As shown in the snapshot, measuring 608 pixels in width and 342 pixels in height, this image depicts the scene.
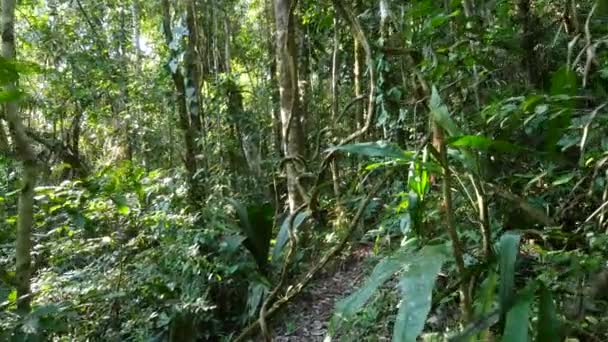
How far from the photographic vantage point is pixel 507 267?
1.15 m

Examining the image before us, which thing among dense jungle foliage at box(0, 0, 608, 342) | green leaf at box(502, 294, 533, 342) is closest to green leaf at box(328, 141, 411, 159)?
dense jungle foliage at box(0, 0, 608, 342)

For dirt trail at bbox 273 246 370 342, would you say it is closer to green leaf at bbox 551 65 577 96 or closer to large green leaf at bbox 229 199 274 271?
large green leaf at bbox 229 199 274 271

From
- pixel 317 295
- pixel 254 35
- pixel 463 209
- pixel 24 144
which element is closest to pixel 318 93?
pixel 254 35

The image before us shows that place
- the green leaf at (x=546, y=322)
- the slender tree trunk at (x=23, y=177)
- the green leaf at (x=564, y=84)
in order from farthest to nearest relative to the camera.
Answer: the slender tree trunk at (x=23, y=177) < the green leaf at (x=564, y=84) < the green leaf at (x=546, y=322)

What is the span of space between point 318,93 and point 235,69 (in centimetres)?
180

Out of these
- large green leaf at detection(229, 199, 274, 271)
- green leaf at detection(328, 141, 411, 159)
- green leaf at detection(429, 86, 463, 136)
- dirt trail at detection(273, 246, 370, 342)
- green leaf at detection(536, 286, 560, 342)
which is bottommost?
dirt trail at detection(273, 246, 370, 342)

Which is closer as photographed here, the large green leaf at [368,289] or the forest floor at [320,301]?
the large green leaf at [368,289]

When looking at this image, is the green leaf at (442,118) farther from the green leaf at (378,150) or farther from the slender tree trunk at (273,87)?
the slender tree trunk at (273,87)

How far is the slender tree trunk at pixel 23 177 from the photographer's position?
2.65m

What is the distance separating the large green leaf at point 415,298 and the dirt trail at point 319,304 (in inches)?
99.3

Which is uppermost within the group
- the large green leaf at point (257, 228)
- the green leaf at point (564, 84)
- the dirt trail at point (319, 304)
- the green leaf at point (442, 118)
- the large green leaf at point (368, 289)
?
the green leaf at point (564, 84)

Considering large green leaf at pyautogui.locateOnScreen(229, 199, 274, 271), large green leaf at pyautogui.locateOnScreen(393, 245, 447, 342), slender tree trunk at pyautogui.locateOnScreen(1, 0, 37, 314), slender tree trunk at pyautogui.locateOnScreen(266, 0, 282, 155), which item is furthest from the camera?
slender tree trunk at pyautogui.locateOnScreen(266, 0, 282, 155)

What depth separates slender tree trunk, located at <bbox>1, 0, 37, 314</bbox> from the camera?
2646mm

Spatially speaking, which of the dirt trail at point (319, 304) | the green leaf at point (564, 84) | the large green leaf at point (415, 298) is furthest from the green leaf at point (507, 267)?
the dirt trail at point (319, 304)
